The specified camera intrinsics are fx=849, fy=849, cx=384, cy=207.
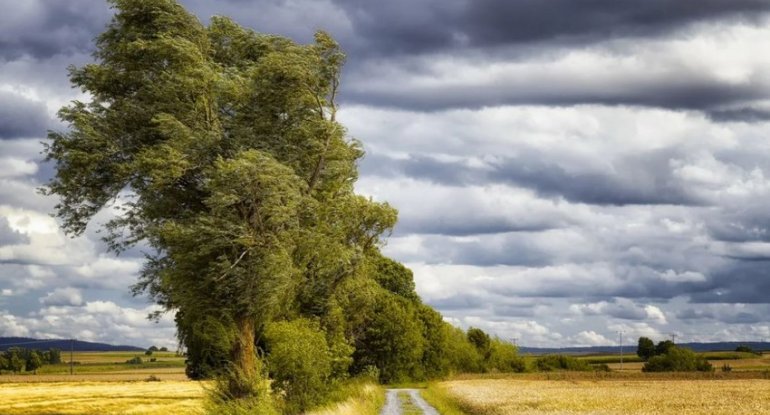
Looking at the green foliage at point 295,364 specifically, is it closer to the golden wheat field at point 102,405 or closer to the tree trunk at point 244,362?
the tree trunk at point 244,362

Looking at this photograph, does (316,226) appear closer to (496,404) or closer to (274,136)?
(274,136)

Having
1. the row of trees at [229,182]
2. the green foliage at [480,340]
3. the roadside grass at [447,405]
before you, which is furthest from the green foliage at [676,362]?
the row of trees at [229,182]

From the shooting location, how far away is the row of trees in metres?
38.6

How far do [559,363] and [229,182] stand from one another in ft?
529

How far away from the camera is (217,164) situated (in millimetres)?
38312

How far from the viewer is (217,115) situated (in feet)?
141

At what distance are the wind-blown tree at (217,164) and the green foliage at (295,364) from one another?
94 centimetres

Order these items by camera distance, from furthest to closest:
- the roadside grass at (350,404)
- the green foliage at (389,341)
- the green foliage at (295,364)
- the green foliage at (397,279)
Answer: the green foliage at (397,279)
the green foliage at (389,341)
the roadside grass at (350,404)
the green foliage at (295,364)

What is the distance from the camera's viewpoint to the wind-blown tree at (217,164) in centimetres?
3866

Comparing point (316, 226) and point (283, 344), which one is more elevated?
point (316, 226)

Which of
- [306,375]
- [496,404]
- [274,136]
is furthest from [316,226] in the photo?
[496,404]

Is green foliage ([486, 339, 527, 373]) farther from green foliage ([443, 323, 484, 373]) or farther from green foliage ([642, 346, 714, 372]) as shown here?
green foliage ([642, 346, 714, 372])

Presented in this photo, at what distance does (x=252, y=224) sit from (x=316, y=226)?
16.9 ft

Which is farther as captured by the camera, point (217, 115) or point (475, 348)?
point (475, 348)
